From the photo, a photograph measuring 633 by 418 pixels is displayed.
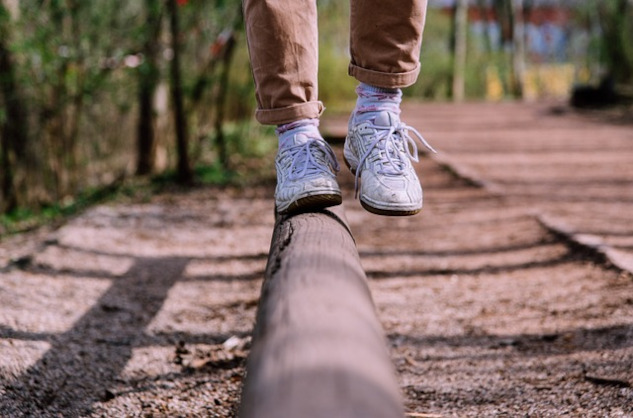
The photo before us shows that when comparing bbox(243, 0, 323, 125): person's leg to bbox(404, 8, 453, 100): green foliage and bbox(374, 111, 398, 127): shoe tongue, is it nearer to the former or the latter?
bbox(374, 111, 398, 127): shoe tongue

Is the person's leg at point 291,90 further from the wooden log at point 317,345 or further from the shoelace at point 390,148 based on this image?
the wooden log at point 317,345

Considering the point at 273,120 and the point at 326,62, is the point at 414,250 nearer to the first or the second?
the point at 273,120

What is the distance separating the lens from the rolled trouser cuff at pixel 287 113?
5.80ft

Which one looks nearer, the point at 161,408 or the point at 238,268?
the point at 161,408

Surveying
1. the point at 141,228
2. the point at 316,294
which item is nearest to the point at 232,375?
the point at 316,294

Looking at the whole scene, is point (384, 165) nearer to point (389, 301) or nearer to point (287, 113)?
point (287, 113)

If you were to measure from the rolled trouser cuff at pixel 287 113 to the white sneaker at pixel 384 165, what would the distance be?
14 cm

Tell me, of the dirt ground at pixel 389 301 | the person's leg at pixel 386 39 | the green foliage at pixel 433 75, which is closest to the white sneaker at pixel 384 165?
the person's leg at pixel 386 39

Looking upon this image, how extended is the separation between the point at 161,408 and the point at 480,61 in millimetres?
20231

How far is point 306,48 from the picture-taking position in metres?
1.75

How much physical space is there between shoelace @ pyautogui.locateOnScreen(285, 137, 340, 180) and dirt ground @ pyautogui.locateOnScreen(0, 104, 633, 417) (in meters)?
0.64

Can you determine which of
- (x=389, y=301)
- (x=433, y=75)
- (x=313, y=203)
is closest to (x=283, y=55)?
(x=313, y=203)

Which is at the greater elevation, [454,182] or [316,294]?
[316,294]

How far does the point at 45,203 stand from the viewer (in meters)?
6.00
